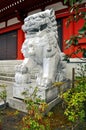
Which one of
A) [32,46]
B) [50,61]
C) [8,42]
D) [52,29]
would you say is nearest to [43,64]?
[50,61]

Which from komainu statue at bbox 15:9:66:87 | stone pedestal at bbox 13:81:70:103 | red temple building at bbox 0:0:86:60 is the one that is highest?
red temple building at bbox 0:0:86:60

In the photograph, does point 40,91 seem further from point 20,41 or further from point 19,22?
point 19,22

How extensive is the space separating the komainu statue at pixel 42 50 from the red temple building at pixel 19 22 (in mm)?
1893

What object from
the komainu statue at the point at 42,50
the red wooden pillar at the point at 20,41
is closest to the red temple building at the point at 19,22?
the red wooden pillar at the point at 20,41

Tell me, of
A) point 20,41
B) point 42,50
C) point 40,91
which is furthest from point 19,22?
point 40,91

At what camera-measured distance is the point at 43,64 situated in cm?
262

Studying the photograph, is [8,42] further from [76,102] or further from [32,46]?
[76,102]

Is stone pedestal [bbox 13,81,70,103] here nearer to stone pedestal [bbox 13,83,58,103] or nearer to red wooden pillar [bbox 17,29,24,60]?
stone pedestal [bbox 13,83,58,103]

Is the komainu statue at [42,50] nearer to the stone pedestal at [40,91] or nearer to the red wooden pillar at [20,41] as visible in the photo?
the stone pedestal at [40,91]

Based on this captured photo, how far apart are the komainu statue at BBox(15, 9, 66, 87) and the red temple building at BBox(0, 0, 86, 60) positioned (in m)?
1.89

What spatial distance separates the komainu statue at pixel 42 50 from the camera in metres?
2.50

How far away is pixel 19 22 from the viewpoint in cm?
731

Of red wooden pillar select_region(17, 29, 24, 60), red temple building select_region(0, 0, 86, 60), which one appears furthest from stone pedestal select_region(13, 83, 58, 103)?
red wooden pillar select_region(17, 29, 24, 60)

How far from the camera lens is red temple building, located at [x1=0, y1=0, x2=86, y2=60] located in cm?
576
